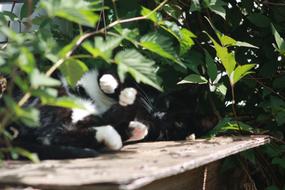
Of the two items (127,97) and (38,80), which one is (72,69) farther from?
(127,97)

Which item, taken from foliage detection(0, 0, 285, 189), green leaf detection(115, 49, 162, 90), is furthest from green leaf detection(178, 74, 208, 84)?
green leaf detection(115, 49, 162, 90)

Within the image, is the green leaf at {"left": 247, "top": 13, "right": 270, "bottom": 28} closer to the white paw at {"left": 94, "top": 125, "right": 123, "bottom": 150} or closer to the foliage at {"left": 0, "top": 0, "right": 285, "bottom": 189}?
the foliage at {"left": 0, "top": 0, "right": 285, "bottom": 189}

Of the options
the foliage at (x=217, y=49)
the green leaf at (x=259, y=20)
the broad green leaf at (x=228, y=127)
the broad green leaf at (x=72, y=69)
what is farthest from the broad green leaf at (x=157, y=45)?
the green leaf at (x=259, y=20)

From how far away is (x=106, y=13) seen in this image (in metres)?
1.85

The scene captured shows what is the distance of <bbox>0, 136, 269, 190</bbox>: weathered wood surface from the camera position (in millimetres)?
919

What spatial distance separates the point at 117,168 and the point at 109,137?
408 millimetres

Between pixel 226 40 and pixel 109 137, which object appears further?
pixel 226 40

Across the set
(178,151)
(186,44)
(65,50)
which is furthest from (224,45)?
(65,50)

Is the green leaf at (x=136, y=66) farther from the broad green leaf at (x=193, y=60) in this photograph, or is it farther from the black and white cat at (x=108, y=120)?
the broad green leaf at (x=193, y=60)

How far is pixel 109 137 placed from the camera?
1446 mm

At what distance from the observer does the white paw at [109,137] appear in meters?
1.43

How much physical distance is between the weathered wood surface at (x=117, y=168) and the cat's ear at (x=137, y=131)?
0.19 metres

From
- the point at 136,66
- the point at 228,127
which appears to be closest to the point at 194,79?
the point at 228,127

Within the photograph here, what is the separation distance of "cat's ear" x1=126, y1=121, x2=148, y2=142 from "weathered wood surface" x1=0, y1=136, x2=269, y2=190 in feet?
0.61
